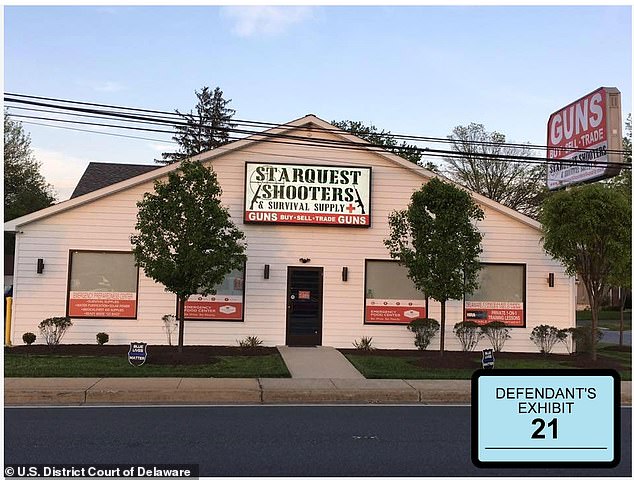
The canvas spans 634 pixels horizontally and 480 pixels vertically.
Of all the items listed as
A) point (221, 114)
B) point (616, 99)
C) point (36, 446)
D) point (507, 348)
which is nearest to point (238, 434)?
point (36, 446)

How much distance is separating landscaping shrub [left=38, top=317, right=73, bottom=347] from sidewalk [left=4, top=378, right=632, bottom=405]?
5.14m

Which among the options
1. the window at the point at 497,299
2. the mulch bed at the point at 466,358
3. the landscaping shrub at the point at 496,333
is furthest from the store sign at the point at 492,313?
the mulch bed at the point at 466,358

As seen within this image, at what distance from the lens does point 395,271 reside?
18.0 meters

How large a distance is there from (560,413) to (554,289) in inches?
658

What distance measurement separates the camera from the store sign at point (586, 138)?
60.5ft

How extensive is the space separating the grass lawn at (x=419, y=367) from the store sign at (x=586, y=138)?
18.5 feet

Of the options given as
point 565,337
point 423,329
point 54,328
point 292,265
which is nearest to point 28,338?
point 54,328

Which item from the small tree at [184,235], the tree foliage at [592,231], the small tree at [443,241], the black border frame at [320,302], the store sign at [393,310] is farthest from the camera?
the store sign at [393,310]

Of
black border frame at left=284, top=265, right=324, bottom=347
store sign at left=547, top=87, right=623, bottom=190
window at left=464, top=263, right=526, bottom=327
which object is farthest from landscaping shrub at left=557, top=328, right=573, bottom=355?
black border frame at left=284, top=265, right=324, bottom=347

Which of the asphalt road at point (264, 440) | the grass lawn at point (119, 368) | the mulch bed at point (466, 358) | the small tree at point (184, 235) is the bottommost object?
the asphalt road at point (264, 440)

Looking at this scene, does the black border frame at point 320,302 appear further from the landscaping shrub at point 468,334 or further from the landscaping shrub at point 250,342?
the landscaping shrub at point 468,334

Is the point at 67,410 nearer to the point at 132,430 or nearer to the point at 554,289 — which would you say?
the point at 132,430

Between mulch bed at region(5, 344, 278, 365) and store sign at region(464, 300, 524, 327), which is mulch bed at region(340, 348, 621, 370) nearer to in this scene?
store sign at region(464, 300, 524, 327)

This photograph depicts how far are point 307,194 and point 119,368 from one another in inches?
288
